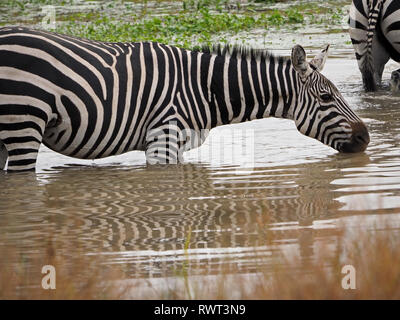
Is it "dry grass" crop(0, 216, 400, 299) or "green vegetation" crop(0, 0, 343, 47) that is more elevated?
"green vegetation" crop(0, 0, 343, 47)

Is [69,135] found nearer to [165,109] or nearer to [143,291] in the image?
[165,109]

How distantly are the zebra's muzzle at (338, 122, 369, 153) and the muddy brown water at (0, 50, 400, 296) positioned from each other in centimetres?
12

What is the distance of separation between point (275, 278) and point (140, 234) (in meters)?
2.16

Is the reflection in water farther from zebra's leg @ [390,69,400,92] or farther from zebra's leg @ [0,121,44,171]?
zebra's leg @ [390,69,400,92]

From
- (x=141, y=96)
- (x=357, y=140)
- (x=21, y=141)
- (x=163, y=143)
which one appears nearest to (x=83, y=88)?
(x=141, y=96)

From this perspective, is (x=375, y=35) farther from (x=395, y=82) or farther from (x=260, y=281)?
(x=260, y=281)

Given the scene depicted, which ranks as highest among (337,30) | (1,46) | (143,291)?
(337,30)

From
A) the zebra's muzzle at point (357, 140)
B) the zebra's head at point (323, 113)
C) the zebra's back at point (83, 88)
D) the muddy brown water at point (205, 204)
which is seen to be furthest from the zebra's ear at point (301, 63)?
the zebra's back at point (83, 88)

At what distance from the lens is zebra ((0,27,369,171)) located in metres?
7.70

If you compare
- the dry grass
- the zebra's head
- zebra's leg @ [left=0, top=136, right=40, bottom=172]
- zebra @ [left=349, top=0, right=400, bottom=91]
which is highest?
A: zebra @ [left=349, top=0, right=400, bottom=91]

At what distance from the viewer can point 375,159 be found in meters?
8.42

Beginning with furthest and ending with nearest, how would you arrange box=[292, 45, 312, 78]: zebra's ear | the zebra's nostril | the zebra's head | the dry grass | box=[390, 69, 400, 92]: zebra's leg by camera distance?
box=[390, 69, 400, 92]: zebra's leg < the zebra's nostril < the zebra's head < box=[292, 45, 312, 78]: zebra's ear < the dry grass

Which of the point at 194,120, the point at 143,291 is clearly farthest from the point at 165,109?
the point at 143,291

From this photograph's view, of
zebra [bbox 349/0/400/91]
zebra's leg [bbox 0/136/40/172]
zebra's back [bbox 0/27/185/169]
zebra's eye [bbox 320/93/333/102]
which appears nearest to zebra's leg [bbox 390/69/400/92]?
zebra [bbox 349/0/400/91]
